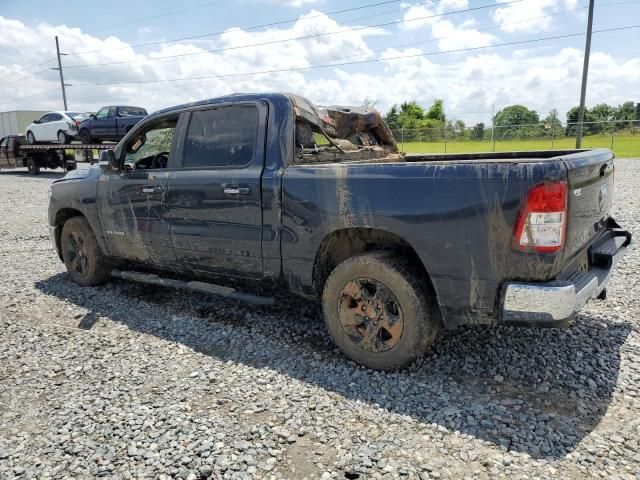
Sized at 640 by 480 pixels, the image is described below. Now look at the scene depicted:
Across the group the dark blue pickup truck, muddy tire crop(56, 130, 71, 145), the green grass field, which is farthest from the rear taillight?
the green grass field

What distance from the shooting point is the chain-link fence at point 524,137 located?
90.8ft

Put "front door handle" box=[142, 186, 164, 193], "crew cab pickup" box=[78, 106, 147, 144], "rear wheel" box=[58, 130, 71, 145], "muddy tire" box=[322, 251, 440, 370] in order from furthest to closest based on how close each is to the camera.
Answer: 1. "rear wheel" box=[58, 130, 71, 145]
2. "crew cab pickup" box=[78, 106, 147, 144]
3. "front door handle" box=[142, 186, 164, 193]
4. "muddy tire" box=[322, 251, 440, 370]

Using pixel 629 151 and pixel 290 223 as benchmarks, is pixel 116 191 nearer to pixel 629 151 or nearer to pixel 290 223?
pixel 290 223

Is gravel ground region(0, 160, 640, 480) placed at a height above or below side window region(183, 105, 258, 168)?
below

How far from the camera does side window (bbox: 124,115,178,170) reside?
489cm

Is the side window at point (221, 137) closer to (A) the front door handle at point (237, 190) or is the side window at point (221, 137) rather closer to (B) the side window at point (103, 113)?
(A) the front door handle at point (237, 190)

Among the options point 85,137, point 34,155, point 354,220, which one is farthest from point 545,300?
point 34,155

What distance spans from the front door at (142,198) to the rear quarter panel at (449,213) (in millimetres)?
1670

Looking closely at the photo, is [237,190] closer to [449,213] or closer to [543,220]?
[449,213]

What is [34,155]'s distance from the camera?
942 inches

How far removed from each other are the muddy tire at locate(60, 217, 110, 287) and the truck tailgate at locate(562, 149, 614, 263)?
4.72m

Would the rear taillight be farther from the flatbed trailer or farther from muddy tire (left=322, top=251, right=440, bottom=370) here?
the flatbed trailer

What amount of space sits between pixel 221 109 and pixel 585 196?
2918 millimetres

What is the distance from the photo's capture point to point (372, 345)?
3494mm
